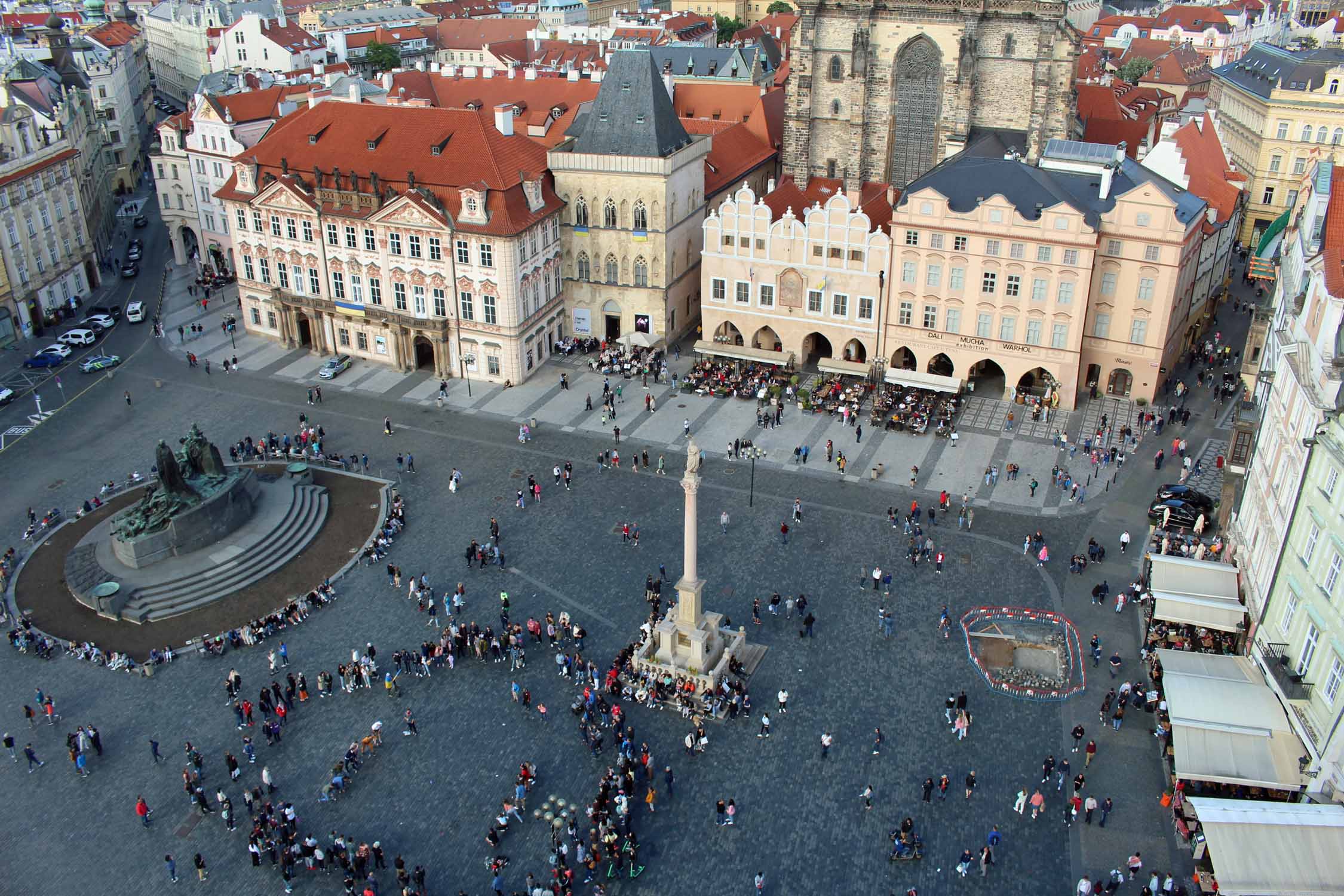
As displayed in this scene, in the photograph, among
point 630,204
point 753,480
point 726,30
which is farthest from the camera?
point 726,30

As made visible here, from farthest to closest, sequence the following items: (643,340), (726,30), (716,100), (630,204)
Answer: (726,30), (716,100), (643,340), (630,204)

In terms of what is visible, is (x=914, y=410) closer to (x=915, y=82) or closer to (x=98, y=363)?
(x=915, y=82)

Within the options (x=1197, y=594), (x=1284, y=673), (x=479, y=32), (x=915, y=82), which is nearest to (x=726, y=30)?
(x=479, y=32)

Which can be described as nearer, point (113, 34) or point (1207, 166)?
point (1207, 166)

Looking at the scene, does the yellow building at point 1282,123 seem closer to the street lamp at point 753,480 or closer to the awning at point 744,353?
the awning at point 744,353

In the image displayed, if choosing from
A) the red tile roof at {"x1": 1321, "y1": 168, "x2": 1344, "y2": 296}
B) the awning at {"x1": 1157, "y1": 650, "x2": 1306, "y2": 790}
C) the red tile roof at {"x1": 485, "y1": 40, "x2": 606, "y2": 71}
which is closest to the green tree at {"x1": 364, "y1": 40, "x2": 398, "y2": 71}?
the red tile roof at {"x1": 485, "y1": 40, "x2": 606, "y2": 71}

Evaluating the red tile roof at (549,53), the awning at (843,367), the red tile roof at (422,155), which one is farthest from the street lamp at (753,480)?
the red tile roof at (549,53)
